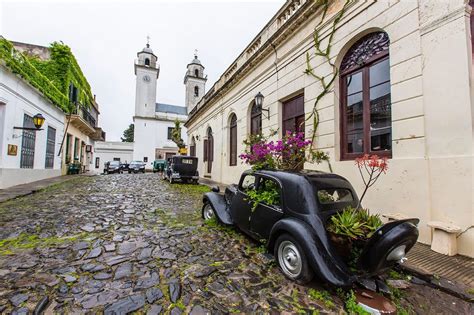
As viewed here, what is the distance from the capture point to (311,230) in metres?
2.57

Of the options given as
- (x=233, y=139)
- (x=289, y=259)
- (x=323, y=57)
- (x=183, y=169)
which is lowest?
(x=289, y=259)

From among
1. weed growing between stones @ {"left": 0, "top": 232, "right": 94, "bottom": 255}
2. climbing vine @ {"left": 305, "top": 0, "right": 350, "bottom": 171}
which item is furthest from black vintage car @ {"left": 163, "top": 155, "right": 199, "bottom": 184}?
weed growing between stones @ {"left": 0, "top": 232, "right": 94, "bottom": 255}

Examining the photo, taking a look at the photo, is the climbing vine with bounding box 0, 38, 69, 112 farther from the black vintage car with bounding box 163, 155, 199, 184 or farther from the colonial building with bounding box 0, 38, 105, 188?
the black vintage car with bounding box 163, 155, 199, 184

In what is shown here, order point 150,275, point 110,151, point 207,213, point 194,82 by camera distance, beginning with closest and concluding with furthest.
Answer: point 150,275 < point 207,213 < point 110,151 < point 194,82

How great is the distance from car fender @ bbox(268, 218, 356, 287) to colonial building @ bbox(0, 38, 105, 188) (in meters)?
11.1

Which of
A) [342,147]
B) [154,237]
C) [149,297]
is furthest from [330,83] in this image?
[149,297]

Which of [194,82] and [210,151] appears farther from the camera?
[194,82]

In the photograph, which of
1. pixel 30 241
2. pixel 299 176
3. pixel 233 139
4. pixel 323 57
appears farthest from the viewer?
pixel 233 139

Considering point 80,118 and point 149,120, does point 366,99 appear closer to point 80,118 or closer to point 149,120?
point 80,118

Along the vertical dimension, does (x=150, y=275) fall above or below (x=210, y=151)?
below

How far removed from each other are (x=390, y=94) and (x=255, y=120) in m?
6.05

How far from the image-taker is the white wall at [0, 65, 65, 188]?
8680 millimetres

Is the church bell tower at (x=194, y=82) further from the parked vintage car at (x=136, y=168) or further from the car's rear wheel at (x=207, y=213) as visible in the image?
the car's rear wheel at (x=207, y=213)

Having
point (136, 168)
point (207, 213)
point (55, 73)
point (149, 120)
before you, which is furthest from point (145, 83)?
point (207, 213)
